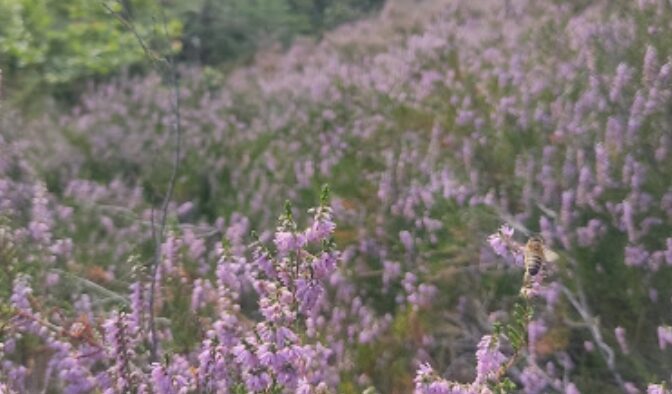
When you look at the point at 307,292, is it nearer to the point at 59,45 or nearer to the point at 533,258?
the point at 533,258

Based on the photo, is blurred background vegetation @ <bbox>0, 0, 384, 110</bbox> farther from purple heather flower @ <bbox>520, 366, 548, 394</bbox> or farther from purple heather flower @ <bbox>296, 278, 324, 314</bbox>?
purple heather flower @ <bbox>296, 278, 324, 314</bbox>

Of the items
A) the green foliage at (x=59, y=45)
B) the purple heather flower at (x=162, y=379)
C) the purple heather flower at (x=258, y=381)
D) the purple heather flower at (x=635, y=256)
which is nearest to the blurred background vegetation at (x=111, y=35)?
the green foliage at (x=59, y=45)

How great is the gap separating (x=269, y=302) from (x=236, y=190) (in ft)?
12.7

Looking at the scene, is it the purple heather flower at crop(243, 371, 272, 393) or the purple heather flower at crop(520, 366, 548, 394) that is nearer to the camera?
the purple heather flower at crop(243, 371, 272, 393)

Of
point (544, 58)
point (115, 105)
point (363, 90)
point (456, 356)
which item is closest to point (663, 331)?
point (456, 356)

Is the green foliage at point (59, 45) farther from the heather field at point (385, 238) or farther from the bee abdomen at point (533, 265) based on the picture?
the bee abdomen at point (533, 265)

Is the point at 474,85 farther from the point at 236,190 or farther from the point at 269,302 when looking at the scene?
the point at 269,302

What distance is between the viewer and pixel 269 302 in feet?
7.45

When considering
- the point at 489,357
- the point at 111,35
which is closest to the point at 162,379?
the point at 489,357

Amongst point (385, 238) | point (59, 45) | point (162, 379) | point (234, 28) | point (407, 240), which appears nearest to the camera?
point (162, 379)

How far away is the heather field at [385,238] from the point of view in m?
2.57

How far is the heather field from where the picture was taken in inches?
101

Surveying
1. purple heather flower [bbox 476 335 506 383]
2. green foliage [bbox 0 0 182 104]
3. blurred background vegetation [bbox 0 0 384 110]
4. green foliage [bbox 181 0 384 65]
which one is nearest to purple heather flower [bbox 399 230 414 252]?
purple heather flower [bbox 476 335 506 383]

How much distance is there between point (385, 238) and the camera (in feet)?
14.8
